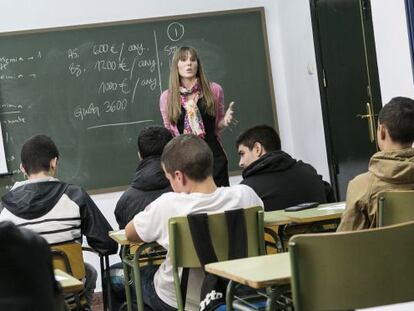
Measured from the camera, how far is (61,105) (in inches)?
265

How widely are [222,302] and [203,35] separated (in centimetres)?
430

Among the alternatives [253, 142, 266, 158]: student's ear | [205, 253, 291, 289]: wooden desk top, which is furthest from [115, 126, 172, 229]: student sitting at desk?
[205, 253, 291, 289]: wooden desk top

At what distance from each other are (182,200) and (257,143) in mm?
1495

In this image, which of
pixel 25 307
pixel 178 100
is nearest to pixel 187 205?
pixel 25 307

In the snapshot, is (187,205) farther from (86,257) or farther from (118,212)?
(86,257)

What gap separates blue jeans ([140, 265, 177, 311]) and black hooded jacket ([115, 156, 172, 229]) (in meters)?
0.56

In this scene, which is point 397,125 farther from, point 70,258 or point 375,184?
point 70,258

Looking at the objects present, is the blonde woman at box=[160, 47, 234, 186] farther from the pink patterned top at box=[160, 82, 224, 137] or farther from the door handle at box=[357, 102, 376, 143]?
the door handle at box=[357, 102, 376, 143]

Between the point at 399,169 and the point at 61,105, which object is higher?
the point at 61,105

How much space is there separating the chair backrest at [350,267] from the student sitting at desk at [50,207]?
2.08 meters

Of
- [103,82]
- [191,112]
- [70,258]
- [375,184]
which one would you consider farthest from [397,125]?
[103,82]

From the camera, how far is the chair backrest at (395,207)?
A: 3.12 m

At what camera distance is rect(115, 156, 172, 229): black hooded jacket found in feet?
14.6

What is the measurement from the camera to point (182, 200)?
3.32 m
